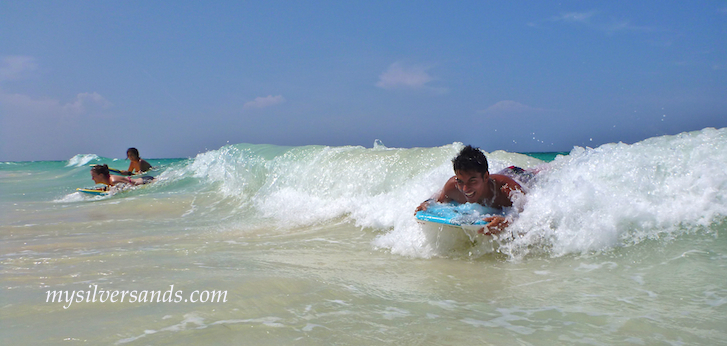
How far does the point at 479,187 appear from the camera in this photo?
15.4ft

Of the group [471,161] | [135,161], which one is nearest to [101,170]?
[135,161]

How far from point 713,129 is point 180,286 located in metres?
6.34

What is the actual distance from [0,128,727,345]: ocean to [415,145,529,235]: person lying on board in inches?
7.9

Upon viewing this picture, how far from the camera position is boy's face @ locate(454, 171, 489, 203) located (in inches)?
180

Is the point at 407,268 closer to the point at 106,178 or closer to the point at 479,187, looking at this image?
the point at 479,187

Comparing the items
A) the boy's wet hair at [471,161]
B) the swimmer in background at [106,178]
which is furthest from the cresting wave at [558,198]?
the swimmer in background at [106,178]

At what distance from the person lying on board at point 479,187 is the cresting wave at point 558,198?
0.21 metres

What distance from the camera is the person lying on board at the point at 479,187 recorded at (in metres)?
4.48

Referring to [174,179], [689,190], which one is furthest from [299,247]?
[174,179]

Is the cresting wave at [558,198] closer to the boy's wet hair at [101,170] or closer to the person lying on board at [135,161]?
the boy's wet hair at [101,170]

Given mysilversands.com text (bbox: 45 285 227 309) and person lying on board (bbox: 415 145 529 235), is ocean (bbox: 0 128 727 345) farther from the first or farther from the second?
person lying on board (bbox: 415 145 529 235)

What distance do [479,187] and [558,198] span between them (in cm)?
88

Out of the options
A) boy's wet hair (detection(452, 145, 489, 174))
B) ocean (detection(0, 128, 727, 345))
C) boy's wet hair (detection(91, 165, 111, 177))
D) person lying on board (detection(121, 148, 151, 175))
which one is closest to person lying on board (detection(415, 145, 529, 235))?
boy's wet hair (detection(452, 145, 489, 174))

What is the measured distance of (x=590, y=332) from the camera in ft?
8.34
